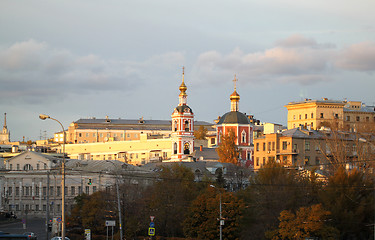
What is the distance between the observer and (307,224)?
71.4 meters

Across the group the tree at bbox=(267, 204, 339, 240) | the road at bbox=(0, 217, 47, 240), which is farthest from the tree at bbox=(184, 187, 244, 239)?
the road at bbox=(0, 217, 47, 240)

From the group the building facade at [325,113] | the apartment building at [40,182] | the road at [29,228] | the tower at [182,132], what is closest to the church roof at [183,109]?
the tower at [182,132]

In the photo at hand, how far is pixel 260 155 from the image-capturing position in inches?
5153

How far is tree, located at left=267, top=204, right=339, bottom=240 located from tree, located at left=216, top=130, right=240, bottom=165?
2818 inches

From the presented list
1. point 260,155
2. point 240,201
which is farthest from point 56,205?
point 240,201

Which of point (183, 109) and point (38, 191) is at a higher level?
point (183, 109)

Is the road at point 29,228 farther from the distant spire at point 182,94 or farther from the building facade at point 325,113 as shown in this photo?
the building facade at point 325,113

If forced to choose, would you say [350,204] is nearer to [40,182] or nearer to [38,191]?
[40,182]

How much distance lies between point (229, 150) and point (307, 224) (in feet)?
247

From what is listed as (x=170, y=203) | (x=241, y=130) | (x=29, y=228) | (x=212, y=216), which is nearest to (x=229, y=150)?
(x=241, y=130)

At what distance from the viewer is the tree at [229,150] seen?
146 meters

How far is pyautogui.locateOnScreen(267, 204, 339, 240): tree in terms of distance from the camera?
71.2 metres

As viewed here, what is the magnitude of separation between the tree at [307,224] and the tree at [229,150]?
7159cm

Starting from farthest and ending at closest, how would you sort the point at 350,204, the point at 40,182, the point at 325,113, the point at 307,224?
the point at 325,113 < the point at 40,182 < the point at 350,204 < the point at 307,224
